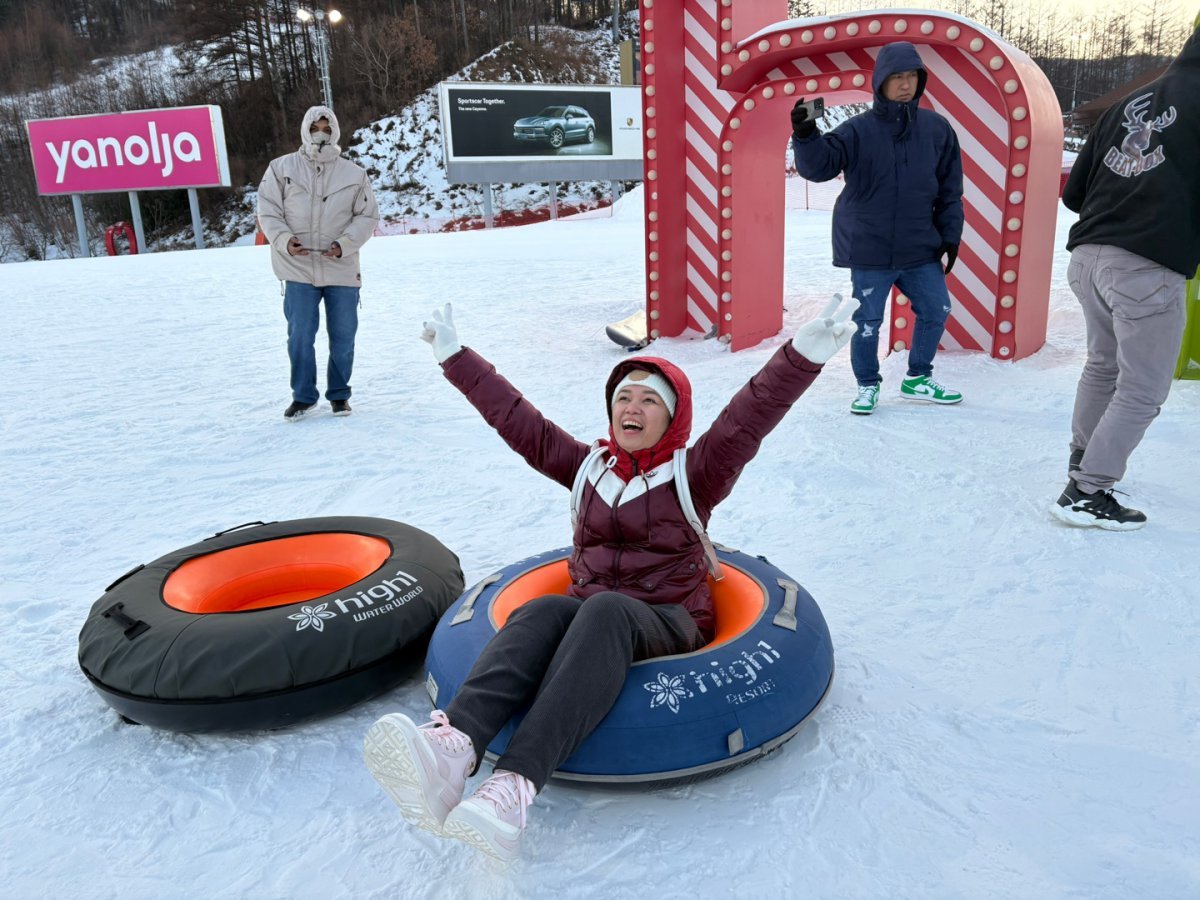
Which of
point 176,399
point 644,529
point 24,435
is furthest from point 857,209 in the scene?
point 24,435

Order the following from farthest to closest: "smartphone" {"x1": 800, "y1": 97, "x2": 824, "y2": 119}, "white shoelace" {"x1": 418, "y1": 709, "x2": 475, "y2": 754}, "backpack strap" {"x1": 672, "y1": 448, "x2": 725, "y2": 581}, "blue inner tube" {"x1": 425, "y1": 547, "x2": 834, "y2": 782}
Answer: "smartphone" {"x1": 800, "y1": 97, "x2": 824, "y2": 119} < "backpack strap" {"x1": 672, "y1": 448, "x2": 725, "y2": 581} < "blue inner tube" {"x1": 425, "y1": 547, "x2": 834, "y2": 782} < "white shoelace" {"x1": 418, "y1": 709, "x2": 475, "y2": 754}

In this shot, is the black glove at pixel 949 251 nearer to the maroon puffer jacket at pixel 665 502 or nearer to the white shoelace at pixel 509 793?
the maroon puffer jacket at pixel 665 502

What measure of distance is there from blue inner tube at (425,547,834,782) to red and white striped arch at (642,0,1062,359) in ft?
13.3

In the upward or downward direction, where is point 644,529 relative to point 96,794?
upward

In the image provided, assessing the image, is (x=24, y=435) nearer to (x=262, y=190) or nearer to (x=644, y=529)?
(x=262, y=190)

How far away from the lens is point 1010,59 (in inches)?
205

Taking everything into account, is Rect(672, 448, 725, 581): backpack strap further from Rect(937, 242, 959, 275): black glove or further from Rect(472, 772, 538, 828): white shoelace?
Rect(937, 242, 959, 275): black glove

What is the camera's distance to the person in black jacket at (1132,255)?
288 centimetres

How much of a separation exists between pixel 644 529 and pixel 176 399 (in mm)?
4953

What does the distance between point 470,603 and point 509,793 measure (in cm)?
74

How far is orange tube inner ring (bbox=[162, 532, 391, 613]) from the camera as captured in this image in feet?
8.98

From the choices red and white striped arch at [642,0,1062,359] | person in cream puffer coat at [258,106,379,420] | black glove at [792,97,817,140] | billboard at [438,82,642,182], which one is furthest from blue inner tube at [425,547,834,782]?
billboard at [438,82,642,182]

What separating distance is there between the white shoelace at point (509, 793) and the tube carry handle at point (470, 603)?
59cm

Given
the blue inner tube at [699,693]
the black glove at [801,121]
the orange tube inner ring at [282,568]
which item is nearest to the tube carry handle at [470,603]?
the blue inner tube at [699,693]
